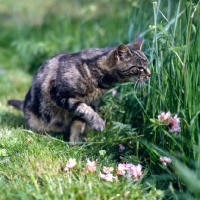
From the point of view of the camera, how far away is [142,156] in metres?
3.26

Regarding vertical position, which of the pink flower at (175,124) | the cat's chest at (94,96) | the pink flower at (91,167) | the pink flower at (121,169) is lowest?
the pink flower at (121,169)

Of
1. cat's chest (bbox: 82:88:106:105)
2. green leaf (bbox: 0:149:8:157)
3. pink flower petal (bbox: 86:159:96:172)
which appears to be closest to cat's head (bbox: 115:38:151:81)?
cat's chest (bbox: 82:88:106:105)

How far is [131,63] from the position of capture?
12.0 feet

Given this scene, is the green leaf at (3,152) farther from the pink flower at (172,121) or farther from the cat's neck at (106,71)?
the pink flower at (172,121)

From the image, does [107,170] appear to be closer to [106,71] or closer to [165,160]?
[165,160]

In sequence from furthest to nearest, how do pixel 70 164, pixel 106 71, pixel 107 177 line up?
pixel 106 71 → pixel 70 164 → pixel 107 177

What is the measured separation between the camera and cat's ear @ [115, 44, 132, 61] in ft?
11.8

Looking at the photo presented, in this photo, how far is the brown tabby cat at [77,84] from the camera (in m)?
3.64

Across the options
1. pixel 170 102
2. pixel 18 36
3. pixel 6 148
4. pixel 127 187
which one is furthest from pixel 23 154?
pixel 18 36

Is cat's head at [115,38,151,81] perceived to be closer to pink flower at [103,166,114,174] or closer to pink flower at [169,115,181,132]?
pink flower at [169,115,181,132]

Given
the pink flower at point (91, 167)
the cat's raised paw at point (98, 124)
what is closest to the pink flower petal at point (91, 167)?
the pink flower at point (91, 167)

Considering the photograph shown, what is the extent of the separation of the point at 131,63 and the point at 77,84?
492 mm

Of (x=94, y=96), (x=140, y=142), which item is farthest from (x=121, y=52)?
(x=140, y=142)

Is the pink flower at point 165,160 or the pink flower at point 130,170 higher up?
the pink flower at point 165,160
